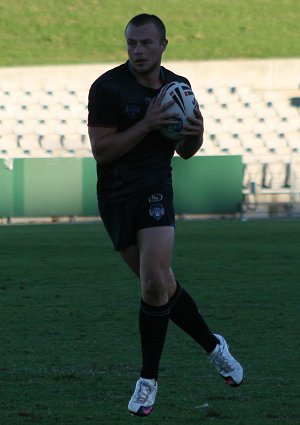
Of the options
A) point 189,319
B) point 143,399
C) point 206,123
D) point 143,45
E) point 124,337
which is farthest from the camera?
point 206,123

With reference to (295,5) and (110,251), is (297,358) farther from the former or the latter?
(295,5)

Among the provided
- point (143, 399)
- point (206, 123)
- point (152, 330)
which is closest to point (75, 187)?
point (206, 123)

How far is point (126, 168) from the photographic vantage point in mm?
5684

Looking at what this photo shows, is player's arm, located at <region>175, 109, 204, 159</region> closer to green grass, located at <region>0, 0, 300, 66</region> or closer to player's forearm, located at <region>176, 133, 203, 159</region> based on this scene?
player's forearm, located at <region>176, 133, 203, 159</region>

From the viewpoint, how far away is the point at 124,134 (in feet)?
18.1

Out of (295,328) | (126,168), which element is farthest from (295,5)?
(126,168)

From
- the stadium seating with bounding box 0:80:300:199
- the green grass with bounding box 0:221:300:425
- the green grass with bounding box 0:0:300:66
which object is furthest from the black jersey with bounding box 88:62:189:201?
the green grass with bounding box 0:0:300:66

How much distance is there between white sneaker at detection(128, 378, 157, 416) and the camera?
5.40 m

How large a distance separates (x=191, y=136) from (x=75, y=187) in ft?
57.5

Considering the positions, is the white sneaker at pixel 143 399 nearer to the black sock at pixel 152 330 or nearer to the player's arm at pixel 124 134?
the black sock at pixel 152 330

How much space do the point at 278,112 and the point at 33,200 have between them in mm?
8908

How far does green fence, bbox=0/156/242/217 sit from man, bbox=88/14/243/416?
17.3 metres

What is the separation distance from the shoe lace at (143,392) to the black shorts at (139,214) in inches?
28.6

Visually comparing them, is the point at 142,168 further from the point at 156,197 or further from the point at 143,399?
the point at 143,399
